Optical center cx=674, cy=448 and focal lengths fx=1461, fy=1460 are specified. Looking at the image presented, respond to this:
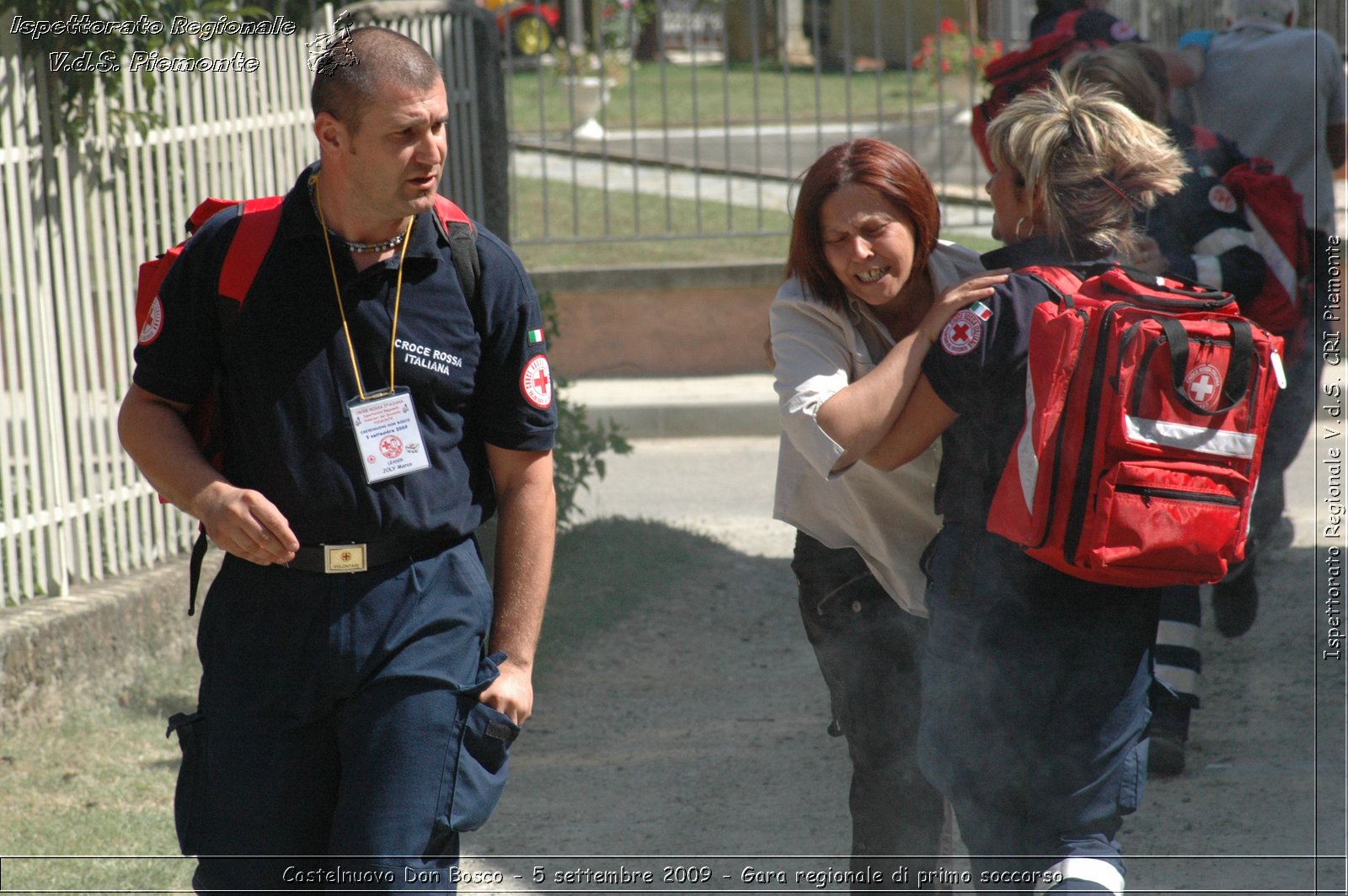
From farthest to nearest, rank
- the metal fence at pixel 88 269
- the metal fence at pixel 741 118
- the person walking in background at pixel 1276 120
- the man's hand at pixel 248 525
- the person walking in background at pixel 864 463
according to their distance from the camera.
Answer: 1. the metal fence at pixel 741 118
2. the person walking in background at pixel 1276 120
3. the metal fence at pixel 88 269
4. the person walking in background at pixel 864 463
5. the man's hand at pixel 248 525

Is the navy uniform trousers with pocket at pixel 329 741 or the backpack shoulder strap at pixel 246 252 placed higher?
the backpack shoulder strap at pixel 246 252

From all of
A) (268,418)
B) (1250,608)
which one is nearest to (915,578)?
(268,418)

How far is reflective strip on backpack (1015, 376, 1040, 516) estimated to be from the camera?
229 cm

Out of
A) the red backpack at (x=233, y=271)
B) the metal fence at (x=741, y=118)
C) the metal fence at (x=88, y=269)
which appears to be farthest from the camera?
the metal fence at (x=741, y=118)

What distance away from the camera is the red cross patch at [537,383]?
7.97ft

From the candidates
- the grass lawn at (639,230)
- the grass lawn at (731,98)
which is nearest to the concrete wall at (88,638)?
the grass lawn at (639,230)

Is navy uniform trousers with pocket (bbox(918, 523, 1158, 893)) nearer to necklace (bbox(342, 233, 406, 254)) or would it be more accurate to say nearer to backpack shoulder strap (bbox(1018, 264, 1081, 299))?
backpack shoulder strap (bbox(1018, 264, 1081, 299))

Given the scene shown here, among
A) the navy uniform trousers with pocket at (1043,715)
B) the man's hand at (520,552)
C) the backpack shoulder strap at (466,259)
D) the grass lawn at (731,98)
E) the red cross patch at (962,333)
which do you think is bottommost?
the navy uniform trousers with pocket at (1043,715)

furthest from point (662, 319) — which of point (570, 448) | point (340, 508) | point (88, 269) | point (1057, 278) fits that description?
point (340, 508)

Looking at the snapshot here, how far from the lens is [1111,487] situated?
223 cm

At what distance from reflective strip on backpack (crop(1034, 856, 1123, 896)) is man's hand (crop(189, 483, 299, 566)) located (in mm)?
1302

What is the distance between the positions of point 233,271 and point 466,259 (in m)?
0.37

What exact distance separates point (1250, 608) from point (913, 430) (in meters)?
2.70

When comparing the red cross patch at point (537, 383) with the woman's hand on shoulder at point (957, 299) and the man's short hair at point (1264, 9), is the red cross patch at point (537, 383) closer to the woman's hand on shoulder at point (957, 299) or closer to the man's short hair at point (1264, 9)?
the woman's hand on shoulder at point (957, 299)
